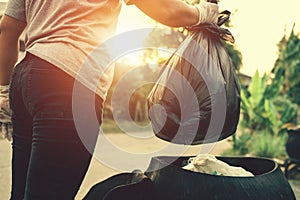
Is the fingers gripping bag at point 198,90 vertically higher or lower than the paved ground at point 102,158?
higher

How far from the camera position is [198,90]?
1654 millimetres

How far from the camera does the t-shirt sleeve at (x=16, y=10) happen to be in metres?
1.54

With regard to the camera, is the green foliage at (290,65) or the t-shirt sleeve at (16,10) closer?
the t-shirt sleeve at (16,10)

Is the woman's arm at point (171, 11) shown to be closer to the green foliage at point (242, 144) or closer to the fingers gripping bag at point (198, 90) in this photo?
the fingers gripping bag at point (198, 90)

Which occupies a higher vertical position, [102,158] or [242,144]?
[242,144]

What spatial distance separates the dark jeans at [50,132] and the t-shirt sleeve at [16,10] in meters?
0.23

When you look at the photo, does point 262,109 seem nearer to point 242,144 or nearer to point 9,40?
point 242,144

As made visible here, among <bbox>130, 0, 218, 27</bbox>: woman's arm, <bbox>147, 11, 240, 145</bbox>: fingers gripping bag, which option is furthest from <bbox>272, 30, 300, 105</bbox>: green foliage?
<bbox>130, 0, 218, 27</bbox>: woman's arm

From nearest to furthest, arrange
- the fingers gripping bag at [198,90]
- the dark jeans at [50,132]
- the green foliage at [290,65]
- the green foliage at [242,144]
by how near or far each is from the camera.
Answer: the dark jeans at [50,132]
the fingers gripping bag at [198,90]
the green foliage at [242,144]
the green foliage at [290,65]

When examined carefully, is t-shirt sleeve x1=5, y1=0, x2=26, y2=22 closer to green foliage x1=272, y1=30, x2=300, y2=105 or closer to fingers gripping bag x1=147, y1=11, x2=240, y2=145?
fingers gripping bag x1=147, y1=11, x2=240, y2=145

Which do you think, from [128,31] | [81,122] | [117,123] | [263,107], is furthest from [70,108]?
[117,123]

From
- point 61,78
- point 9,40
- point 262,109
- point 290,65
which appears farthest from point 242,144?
point 61,78

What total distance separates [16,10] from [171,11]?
1.87ft

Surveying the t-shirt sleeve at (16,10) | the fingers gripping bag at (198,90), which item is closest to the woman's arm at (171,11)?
the fingers gripping bag at (198,90)
